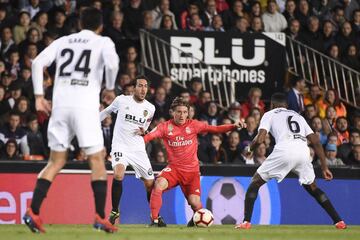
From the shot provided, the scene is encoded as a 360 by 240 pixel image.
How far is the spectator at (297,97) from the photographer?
76.6 ft

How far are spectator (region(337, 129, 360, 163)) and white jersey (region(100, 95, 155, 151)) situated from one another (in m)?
6.43

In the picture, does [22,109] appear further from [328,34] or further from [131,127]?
[328,34]

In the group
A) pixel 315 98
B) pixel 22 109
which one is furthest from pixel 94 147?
pixel 315 98

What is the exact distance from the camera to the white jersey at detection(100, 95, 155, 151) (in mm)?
16766

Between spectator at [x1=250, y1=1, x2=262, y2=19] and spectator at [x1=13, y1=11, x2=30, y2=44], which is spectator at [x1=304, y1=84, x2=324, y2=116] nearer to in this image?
spectator at [x1=250, y1=1, x2=262, y2=19]

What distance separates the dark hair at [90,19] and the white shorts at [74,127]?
1000 mm

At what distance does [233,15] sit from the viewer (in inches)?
980

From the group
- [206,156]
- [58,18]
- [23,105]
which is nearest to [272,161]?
[206,156]

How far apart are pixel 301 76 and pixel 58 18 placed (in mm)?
6214

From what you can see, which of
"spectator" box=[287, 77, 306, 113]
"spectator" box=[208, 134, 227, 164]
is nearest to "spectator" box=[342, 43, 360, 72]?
"spectator" box=[287, 77, 306, 113]

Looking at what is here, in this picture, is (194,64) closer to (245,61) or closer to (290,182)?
(245,61)

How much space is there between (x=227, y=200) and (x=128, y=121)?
373 cm

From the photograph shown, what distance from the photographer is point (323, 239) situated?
44.3 ft

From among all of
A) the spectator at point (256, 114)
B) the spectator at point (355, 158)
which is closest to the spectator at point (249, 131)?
the spectator at point (256, 114)
